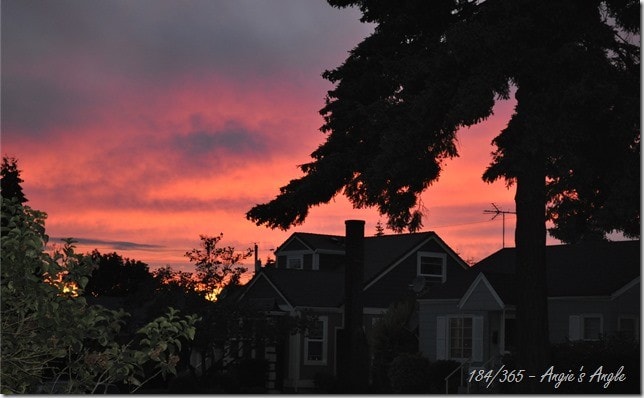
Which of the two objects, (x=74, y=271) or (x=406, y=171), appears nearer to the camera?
(x=74, y=271)

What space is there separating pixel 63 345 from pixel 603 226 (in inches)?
626

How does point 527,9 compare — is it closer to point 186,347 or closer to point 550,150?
point 550,150

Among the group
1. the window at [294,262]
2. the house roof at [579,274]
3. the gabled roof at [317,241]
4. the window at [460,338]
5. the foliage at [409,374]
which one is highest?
the gabled roof at [317,241]

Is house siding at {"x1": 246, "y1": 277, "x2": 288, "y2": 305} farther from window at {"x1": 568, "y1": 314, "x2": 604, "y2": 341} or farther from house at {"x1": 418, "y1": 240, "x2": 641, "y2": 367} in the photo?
window at {"x1": 568, "y1": 314, "x2": 604, "y2": 341}

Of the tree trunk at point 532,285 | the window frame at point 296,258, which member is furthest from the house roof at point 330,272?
the tree trunk at point 532,285

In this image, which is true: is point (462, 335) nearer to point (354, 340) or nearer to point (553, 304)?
point (553, 304)

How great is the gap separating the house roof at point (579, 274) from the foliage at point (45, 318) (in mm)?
28491

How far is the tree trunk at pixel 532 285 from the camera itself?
83.0 ft

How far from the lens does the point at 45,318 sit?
9.77 m

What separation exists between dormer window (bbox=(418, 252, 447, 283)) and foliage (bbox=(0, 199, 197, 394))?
130 ft

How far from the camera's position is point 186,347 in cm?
3859

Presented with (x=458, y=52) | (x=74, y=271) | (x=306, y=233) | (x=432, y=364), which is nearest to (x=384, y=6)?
(x=458, y=52)

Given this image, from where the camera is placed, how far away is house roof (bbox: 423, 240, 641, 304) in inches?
1438

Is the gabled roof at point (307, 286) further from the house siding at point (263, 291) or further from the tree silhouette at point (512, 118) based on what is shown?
the tree silhouette at point (512, 118)
